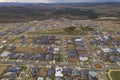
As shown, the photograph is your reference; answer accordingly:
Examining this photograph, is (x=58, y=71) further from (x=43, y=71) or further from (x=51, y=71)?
(x=43, y=71)

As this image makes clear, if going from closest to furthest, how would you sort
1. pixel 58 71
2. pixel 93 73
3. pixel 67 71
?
pixel 93 73, pixel 58 71, pixel 67 71

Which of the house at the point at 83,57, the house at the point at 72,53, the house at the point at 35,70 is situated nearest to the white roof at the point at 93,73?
the house at the point at 83,57

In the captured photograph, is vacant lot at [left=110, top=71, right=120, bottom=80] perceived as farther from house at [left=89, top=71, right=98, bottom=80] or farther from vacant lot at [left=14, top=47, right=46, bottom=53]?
vacant lot at [left=14, top=47, right=46, bottom=53]

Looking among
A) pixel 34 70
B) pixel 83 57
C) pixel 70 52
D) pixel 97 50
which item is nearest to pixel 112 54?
pixel 97 50

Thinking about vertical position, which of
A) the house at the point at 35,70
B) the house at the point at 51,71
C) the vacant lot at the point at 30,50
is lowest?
the vacant lot at the point at 30,50

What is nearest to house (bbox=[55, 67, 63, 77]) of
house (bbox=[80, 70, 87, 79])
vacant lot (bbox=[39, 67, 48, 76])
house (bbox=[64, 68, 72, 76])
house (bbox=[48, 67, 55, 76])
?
house (bbox=[48, 67, 55, 76])

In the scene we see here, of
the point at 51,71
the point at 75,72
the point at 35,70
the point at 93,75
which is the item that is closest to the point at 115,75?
the point at 93,75

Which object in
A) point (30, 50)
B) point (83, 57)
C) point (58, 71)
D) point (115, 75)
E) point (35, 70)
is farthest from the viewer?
point (30, 50)

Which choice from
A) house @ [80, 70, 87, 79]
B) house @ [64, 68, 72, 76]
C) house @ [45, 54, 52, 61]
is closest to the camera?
house @ [80, 70, 87, 79]

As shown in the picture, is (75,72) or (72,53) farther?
(72,53)

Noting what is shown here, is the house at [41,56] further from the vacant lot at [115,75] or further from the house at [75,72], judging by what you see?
the vacant lot at [115,75]

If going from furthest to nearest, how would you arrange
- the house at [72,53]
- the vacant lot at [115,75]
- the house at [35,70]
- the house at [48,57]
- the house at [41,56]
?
the house at [72,53] → the house at [41,56] → the house at [48,57] → the house at [35,70] → the vacant lot at [115,75]

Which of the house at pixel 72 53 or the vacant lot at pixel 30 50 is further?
the vacant lot at pixel 30 50
